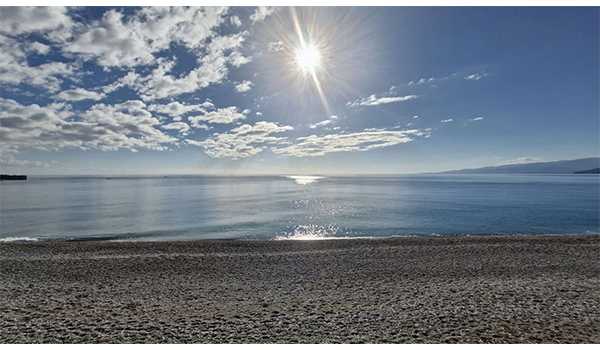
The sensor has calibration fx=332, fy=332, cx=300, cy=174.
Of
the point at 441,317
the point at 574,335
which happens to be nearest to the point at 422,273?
the point at 441,317

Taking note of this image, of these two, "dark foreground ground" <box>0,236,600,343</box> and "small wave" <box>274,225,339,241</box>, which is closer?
"dark foreground ground" <box>0,236,600,343</box>

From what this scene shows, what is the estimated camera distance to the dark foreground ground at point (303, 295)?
961 cm

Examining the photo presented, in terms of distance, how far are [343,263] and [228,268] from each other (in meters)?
6.39

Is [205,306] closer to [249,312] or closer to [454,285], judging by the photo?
[249,312]

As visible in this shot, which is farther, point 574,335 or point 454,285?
point 454,285

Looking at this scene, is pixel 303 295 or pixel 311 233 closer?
pixel 303 295

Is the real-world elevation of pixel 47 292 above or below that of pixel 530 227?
above

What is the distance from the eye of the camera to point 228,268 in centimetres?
1786

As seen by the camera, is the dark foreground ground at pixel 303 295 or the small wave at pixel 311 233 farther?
the small wave at pixel 311 233

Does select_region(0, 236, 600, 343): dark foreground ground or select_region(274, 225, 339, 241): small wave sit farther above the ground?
select_region(0, 236, 600, 343): dark foreground ground

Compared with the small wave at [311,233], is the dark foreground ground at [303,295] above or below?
above

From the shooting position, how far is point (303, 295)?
13.0m

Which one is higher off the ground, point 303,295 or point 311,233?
point 303,295

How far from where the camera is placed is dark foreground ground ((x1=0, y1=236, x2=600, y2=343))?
378 inches
